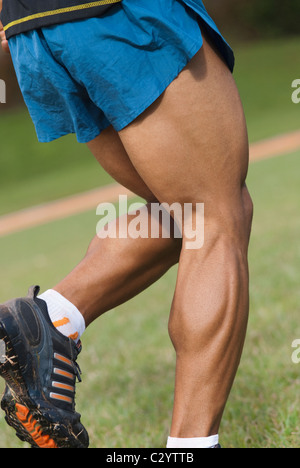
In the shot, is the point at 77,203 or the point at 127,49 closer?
the point at 127,49

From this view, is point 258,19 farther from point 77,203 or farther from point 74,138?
point 77,203

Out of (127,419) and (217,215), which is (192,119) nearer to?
(217,215)

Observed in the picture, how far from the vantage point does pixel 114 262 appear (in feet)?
5.81

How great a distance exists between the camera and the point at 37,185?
57.3 ft

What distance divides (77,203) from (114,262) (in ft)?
37.6

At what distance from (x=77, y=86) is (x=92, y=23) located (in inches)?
6.0

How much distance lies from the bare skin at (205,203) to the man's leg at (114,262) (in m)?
0.24

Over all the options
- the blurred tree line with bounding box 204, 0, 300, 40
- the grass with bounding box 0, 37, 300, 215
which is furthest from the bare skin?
the blurred tree line with bounding box 204, 0, 300, 40

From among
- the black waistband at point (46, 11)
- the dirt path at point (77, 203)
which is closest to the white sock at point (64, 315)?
the black waistband at point (46, 11)

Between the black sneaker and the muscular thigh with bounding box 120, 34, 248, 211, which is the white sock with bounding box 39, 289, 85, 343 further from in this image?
the muscular thigh with bounding box 120, 34, 248, 211

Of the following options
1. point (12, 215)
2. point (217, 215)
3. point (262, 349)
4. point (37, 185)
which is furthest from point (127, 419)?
point (37, 185)

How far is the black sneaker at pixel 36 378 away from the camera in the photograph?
155 centimetres

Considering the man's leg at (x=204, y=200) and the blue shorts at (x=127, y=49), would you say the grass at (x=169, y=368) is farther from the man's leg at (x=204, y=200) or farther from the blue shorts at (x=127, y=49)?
the blue shorts at (x=127, y=49)

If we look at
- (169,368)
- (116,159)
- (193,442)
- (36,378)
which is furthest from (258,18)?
(193,442)
